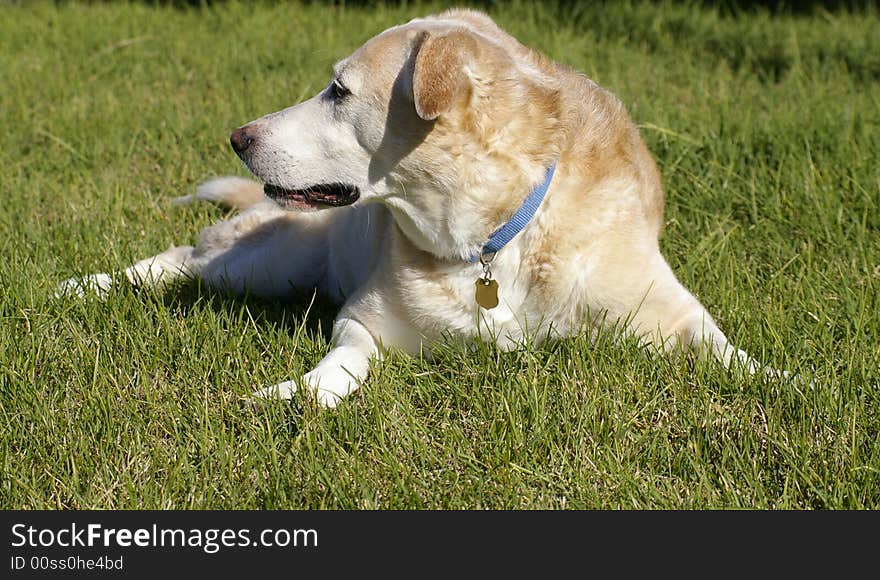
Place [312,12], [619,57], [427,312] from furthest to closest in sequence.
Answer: [312,12]
[619,57]
[427,312]

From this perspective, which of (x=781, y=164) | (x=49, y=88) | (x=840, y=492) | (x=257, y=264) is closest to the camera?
(x=840, y=492)

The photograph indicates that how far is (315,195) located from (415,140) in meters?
0.36

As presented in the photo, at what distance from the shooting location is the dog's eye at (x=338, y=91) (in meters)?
2.94

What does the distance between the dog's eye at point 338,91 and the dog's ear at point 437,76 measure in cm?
26

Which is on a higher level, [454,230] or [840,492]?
[454,230]

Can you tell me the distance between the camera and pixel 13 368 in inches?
119

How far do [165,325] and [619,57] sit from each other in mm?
4112

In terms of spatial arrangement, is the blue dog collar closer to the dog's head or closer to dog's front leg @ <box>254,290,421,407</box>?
the dog's head

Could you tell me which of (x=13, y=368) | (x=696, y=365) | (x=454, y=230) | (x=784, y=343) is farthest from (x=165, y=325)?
(x=784, y=343)

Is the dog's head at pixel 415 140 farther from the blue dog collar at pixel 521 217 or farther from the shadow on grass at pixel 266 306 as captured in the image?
the shadow on grass at pixel 266 306

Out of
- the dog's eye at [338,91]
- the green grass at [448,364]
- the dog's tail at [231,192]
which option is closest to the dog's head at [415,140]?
the dog's eye at [338,91]

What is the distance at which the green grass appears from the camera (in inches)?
102

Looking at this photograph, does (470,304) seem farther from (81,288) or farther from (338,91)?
(81,288)

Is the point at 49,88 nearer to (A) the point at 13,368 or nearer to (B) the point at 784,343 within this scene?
(A) the point at 13,368
